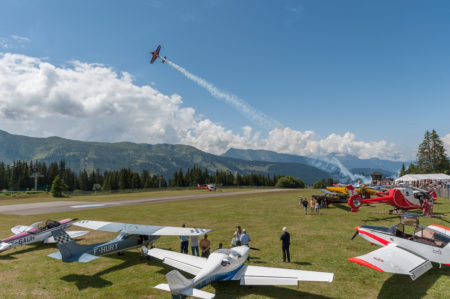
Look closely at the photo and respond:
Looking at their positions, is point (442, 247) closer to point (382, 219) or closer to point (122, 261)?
point (382, 219)

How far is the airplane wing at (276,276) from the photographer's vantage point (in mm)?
8844

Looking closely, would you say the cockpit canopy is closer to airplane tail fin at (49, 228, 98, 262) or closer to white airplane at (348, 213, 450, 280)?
white airplane at (348, 213, 450, 280)

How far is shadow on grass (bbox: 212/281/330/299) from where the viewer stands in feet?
31.9

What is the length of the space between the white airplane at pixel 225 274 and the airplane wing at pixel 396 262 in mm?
1969

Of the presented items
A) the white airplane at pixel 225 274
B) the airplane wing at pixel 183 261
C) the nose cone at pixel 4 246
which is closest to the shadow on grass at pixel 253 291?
the white airplane at pixel 225 274

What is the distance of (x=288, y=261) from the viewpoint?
42.4 ft

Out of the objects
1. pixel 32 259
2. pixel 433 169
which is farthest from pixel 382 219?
pixel 433 169

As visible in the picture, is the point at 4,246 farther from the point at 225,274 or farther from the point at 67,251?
the point at 225,274

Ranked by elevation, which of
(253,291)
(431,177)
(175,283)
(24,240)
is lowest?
(253,291)

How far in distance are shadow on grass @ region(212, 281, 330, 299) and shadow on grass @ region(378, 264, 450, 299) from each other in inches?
126

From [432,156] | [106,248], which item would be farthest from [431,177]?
[106,248]

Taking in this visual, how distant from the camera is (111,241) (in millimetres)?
13820

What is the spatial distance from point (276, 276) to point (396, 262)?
5404mm

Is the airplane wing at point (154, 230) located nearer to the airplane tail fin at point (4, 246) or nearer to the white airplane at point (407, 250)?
the airplane tail fin at point (4, 246)
